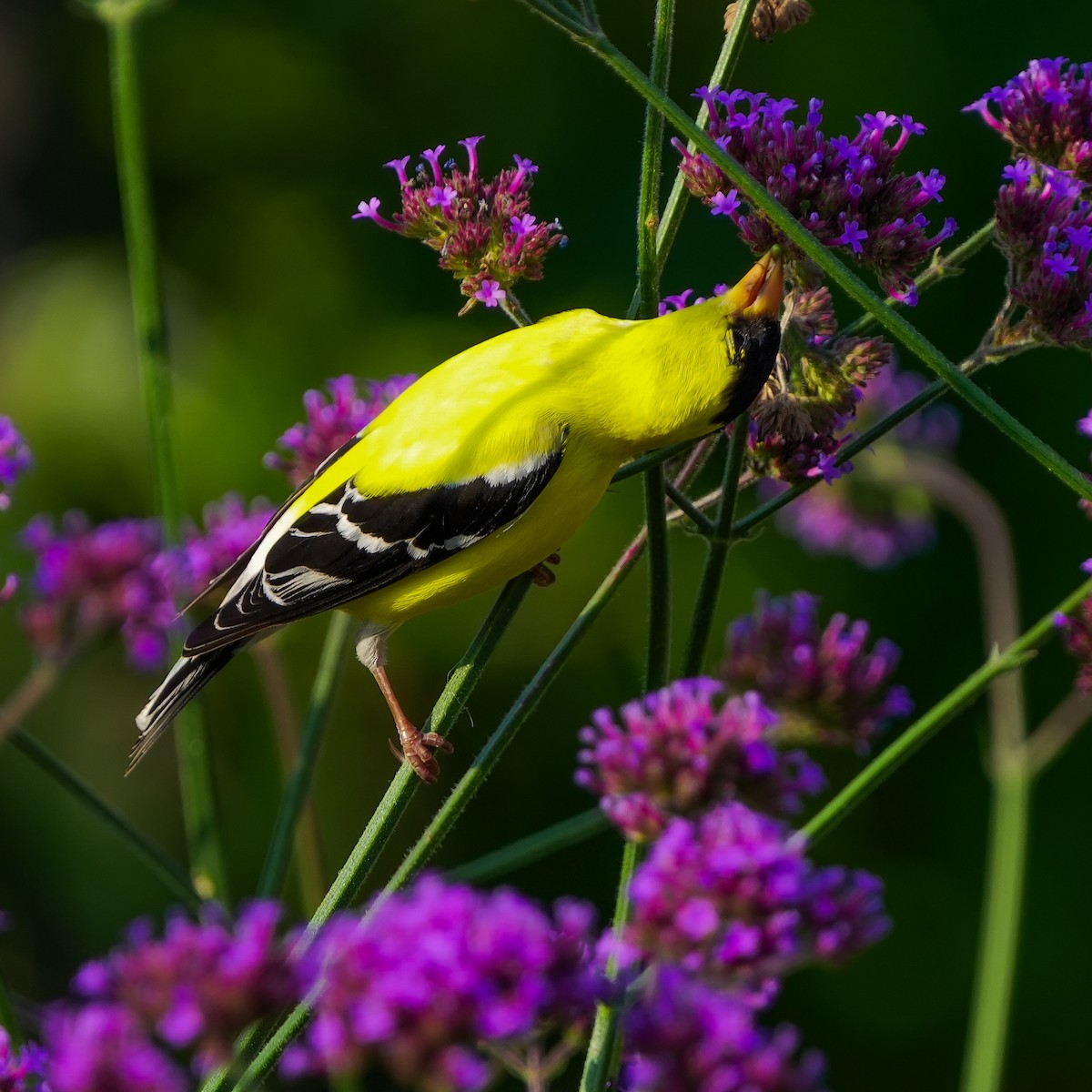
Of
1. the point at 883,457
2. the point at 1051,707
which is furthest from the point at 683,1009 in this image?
the point at 1051,707

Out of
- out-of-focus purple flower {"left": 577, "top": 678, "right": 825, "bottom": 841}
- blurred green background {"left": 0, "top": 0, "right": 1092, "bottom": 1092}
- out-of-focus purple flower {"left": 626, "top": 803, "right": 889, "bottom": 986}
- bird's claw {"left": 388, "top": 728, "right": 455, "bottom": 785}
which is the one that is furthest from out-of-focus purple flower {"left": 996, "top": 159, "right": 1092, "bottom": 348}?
blurred green background {"left": 0, "top": 0, "right": 1092, "bottom": 1092}

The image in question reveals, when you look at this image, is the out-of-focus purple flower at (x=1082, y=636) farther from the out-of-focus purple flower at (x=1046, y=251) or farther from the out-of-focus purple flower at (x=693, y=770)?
the out-of-focus purple flower at (x=693, y=770)

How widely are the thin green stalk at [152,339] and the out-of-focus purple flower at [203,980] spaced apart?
33.6 inches

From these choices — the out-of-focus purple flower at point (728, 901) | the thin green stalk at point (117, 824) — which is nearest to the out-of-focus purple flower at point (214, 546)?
the thin green stalk at point (117, 824)

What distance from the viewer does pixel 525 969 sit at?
2.88 ft

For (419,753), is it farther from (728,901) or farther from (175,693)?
(728,901)

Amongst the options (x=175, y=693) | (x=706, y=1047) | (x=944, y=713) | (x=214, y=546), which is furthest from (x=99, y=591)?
(x=706, y=1047)

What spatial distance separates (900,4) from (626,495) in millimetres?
1806

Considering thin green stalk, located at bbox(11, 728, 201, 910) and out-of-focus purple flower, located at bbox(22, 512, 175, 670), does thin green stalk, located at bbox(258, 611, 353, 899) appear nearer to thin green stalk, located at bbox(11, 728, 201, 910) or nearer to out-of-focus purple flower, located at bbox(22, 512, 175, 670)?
thin green stalk, located at bbox(11, 728, 201, 910)

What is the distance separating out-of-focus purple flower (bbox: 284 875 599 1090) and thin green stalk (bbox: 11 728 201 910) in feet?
2.69

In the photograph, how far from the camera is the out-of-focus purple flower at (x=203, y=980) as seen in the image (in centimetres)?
86

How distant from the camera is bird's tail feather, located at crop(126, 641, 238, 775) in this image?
1.87m

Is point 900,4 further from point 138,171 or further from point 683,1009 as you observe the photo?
point 683,1009

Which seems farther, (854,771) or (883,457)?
(854,771)
